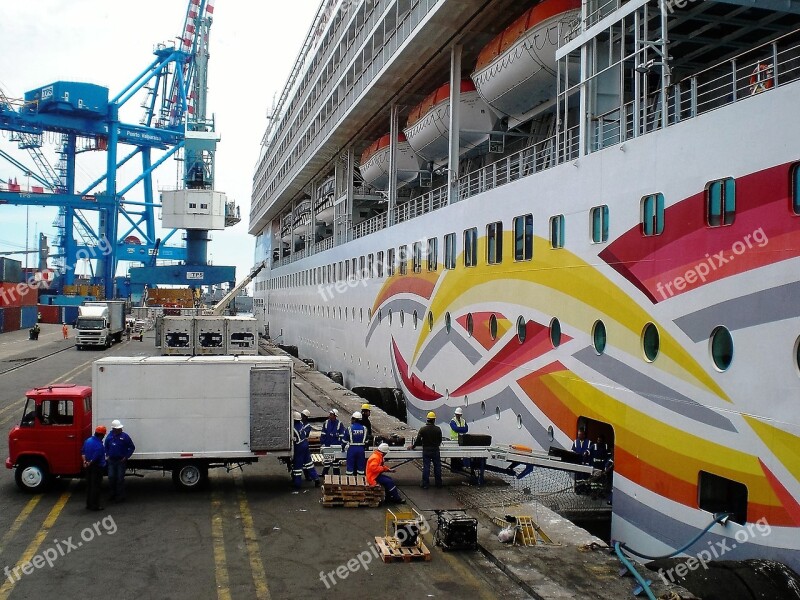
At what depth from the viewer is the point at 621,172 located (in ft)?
37.7

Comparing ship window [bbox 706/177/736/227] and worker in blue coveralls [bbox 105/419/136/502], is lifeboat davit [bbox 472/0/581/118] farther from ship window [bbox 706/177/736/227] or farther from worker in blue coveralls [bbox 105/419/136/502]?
worker in blue coveralls [bbox 105/419/136/502]

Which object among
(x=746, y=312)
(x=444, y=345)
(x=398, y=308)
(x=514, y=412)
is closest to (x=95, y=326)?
(x=398, y=308)

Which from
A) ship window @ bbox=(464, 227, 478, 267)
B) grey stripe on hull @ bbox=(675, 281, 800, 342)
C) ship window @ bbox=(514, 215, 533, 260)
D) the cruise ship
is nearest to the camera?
grey stripe on hull @ bbox=(675, 281, 800, 342)

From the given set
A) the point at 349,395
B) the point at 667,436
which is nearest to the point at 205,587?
the point at 667,436

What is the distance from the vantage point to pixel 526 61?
16.6 m

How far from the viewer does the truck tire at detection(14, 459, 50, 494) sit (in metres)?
12.2

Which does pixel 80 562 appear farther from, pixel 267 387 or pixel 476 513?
pixel 476 513

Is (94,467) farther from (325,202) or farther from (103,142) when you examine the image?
(103,142)

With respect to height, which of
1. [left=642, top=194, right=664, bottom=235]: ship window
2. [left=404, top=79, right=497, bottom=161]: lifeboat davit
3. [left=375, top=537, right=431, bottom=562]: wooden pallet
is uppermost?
[left=404, top=79, right=497, bottom=161]: lifeboat davit

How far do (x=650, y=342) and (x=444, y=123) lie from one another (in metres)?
13.9

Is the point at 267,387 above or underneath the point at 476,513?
above

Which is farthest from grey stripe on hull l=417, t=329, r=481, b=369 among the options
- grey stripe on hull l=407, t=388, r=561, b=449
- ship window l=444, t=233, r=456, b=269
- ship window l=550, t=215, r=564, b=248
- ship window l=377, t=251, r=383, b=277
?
ship window l=377, t=251, r=383, b=277

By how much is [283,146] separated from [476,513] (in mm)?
46803
